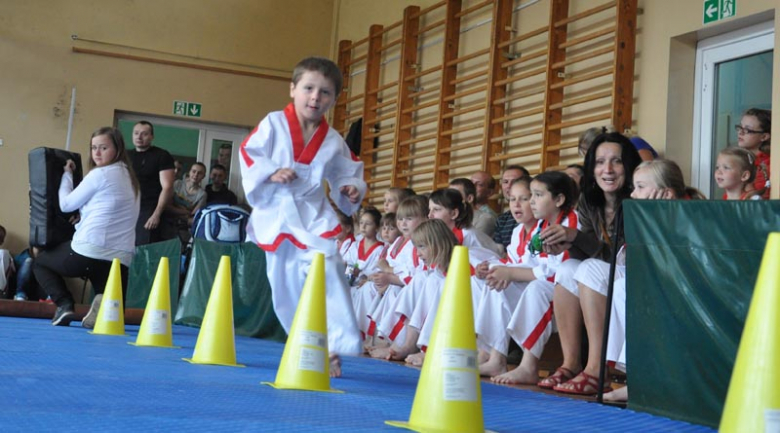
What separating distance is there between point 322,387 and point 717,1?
4.40 metres

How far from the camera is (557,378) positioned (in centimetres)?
345

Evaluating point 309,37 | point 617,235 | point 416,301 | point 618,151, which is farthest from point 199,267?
point 309,37

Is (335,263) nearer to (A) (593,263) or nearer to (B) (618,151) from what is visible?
(A) (593,263)

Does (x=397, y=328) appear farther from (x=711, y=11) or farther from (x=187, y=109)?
(x=187, y=109)

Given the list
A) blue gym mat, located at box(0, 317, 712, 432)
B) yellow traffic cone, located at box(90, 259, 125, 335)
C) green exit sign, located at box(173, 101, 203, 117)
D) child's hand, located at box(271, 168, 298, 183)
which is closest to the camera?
blue gym mat, located at box(0, 317, 712, 432)

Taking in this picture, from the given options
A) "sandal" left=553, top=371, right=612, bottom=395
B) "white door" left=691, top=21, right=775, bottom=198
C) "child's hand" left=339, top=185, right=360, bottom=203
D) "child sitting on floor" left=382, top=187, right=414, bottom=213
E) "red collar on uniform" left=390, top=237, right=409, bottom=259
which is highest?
"white door" left=691, top=21, right=775, bottom=198

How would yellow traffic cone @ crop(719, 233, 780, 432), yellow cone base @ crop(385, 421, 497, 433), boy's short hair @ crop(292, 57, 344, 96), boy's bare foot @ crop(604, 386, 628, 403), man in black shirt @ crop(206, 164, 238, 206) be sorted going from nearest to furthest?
yellow traffic cone @ crop(719, 233, 780, 432) → yellow cone base @ crop(385, 421, 497, 433) → boy's bare foot @ crop(604, 386, 628, 403) → boy's short hair @ crop(292, 57, 344, 96) → man in black shirt @ crop(206, 164, 238, 206)

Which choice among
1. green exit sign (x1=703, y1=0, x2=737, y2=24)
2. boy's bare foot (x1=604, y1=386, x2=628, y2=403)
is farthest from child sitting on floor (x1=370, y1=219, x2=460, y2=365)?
green exit sign (x1=703, y1=0, x2=737, y2=24)

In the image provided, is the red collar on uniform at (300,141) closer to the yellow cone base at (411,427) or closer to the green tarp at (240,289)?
the yellow cone base at (411,427)

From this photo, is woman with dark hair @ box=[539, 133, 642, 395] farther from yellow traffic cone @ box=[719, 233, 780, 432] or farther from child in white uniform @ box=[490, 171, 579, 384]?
yellow traffic cone @ box=[719, 233, 780, 432]

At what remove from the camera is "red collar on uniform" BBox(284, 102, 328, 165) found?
10.7 feet

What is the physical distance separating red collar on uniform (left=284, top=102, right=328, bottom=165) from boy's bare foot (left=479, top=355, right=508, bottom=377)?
138 centimetres

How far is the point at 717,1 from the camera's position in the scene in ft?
19.1

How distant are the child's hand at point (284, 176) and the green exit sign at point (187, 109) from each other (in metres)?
8.29
